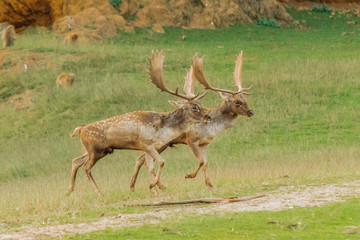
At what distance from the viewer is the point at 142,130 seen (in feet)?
42.5

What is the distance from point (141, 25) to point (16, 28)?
5.29m

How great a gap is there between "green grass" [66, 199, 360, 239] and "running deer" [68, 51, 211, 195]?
3.18m

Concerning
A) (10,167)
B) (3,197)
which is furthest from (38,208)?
(10,167)

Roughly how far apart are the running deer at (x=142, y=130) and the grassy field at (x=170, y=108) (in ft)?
2.23

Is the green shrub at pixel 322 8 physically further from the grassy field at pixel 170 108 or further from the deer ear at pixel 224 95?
the deer ear at pixel 224 95

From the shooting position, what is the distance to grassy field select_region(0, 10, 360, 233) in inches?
523

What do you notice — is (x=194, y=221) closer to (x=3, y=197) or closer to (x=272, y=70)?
(x=3, y=197)

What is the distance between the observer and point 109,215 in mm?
10625

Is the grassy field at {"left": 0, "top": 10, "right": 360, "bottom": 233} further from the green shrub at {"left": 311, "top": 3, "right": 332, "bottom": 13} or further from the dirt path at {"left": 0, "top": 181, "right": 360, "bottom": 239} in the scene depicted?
the green shrub at {"left": 311, "top": 3, "right": 332, "bottom": 13}

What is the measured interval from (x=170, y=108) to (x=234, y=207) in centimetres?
1217

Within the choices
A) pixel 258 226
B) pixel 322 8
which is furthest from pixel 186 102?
pixel 322 8

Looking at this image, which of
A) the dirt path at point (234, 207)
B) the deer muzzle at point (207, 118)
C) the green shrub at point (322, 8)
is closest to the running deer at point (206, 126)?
the deer muzzle at point (207, 118)

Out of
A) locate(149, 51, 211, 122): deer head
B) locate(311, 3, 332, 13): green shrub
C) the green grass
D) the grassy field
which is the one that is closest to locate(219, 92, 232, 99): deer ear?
locate(149, 51, 211, 122): deer head

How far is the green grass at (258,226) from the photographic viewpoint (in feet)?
29.1
